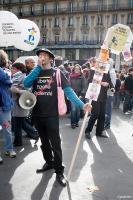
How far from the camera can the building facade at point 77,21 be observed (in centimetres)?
5312

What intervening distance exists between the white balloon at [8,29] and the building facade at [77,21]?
146 ft

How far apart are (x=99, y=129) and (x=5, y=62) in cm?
299

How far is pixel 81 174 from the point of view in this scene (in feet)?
16.3

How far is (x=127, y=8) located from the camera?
52.5 m

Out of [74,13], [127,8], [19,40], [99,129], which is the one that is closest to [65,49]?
[74,13]

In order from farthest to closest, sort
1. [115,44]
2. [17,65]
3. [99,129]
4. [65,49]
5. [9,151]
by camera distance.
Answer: [65,49] < [99,129] < [17,65] < [9,151] < [115,44]

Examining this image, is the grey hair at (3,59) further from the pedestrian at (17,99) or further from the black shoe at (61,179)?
the black shoe at (61,179)

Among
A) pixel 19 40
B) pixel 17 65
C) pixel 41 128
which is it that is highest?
pixel 19 40

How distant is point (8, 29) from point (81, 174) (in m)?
5.96

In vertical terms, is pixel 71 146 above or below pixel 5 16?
below

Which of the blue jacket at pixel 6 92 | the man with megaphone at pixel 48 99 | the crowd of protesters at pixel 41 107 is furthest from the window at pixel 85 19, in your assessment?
the man with megaphone at pixel 48 99

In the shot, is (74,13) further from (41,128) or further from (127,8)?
(41,128)

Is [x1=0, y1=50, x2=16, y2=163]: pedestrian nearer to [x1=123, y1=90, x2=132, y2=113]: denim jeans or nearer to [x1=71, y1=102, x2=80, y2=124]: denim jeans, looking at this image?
[x1=71, y1=102, x2=80, y2=124]: denim jeans

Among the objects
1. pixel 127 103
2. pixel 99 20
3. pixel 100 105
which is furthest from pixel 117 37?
pixel 99 20
